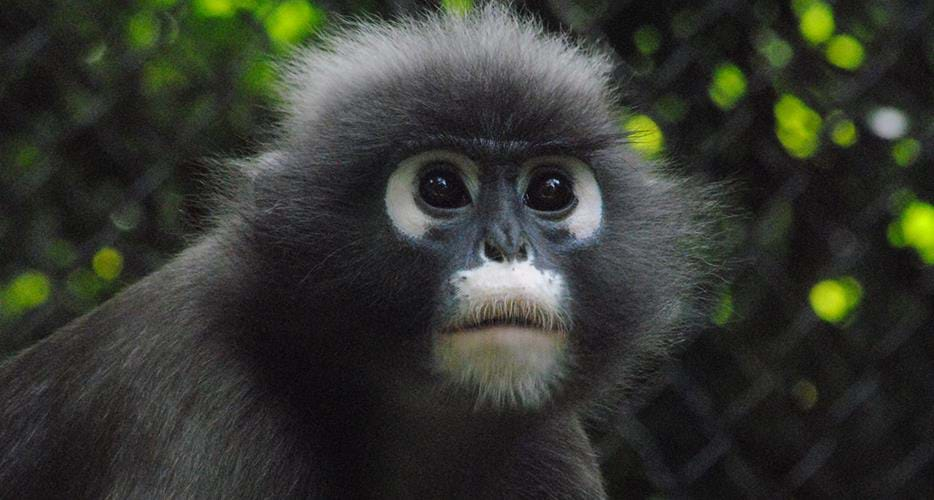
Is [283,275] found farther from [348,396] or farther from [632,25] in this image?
[632,25]

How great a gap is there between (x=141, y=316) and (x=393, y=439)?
0.41m

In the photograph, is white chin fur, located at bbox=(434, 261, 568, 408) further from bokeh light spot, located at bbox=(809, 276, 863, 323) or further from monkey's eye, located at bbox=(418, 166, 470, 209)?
bokeh light spot, located at bbox=(809, 276, 863, 323)

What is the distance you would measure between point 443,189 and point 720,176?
1635mm

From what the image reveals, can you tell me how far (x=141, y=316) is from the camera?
2.13 metres

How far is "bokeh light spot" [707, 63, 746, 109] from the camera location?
346 cm

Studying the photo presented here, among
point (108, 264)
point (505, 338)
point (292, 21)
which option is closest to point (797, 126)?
point (292, 21)

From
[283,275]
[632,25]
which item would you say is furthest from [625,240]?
[632,25]

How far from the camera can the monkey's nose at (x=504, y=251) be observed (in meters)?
1.83

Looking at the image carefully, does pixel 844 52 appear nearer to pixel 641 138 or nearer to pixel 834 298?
pixel 834 298

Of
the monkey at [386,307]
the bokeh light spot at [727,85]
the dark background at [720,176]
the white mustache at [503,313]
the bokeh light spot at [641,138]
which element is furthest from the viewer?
the bokeh light spot at [727,85]

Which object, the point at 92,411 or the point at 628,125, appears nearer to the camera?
the point at 92,411

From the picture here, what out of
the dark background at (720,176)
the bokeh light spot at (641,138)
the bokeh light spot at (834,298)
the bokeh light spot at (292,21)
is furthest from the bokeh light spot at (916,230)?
the bokeh light spot at (292,21)

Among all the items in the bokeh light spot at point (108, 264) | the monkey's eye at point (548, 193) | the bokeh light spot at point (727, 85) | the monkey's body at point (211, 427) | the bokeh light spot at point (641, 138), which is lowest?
the monkey's body at point (211, 427)

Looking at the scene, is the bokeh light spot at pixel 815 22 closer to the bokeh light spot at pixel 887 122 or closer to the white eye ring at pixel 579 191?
the bokeh light spot at pixel 887 122
